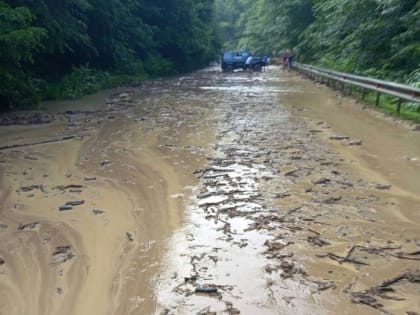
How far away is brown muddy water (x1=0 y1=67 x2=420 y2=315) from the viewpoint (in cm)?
391

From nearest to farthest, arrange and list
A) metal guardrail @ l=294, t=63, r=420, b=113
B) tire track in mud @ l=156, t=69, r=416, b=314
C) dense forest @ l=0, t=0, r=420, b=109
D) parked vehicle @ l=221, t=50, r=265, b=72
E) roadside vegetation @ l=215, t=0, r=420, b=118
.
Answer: tire track in mud @ l=156, t=69, r=416, b=314
metal guardrail @ l=294, t=63, r=420, b=113
dense forest @ l=0, t=0, r=420, b=109
roadside vegetation @ l=215, t=0, r=420, b=118
parked vehicle @ l=221, t=50, r=265, b=72

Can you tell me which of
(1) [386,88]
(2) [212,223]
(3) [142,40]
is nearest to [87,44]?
(3) [142,40]

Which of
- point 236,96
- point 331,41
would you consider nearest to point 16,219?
point 236,96

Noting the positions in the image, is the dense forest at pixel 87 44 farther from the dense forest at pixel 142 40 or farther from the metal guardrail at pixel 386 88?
the metal guardrail at pixel 386 88

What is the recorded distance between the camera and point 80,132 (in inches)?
450

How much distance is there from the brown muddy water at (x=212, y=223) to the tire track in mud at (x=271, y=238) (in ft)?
0.05

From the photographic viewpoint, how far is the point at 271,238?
16.2 feet

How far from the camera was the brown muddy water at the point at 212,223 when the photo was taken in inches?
154

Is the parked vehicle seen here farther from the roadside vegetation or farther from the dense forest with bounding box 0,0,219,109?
the roadside vegetation

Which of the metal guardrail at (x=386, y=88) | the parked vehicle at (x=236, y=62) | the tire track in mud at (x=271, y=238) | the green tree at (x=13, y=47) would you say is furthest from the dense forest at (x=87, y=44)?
the metal guardrail at (x=386, y=88)

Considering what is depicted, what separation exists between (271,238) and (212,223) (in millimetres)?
733

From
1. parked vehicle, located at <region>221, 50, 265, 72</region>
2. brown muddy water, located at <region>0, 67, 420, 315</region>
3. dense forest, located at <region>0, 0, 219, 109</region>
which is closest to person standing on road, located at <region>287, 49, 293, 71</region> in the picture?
parked vehicle, located at <region>221, 50, 265, 72</region>

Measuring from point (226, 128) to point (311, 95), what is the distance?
30.8 ft

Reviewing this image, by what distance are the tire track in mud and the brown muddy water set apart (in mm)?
16
